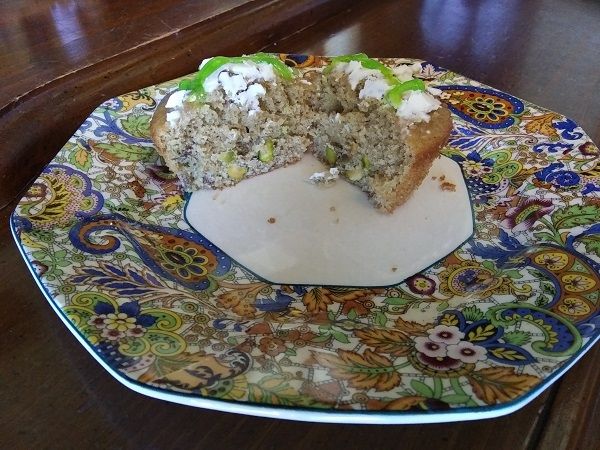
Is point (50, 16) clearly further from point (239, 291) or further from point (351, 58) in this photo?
point (239, 291)

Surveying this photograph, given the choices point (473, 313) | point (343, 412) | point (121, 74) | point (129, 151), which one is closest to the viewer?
point (343, 412)

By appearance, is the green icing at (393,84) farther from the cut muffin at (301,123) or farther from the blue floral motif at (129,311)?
the blue floral motif at (129,311)

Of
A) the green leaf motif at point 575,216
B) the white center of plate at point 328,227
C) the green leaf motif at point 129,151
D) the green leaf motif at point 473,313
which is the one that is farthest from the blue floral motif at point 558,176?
the green leaf motif at point 129,151

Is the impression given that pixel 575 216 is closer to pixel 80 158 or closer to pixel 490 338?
pixel 490 338

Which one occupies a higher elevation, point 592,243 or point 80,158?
point 80,158

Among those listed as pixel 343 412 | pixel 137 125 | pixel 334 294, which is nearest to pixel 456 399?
pixel 343 412

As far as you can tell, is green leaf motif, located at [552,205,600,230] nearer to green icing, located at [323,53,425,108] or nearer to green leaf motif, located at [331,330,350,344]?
green icing, located at [323,53,425,108]

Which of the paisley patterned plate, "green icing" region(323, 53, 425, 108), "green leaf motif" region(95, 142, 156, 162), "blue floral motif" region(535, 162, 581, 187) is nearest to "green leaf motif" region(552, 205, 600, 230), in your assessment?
the paisley patterned plate

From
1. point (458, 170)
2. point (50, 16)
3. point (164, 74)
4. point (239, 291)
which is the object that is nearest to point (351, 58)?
point (458, 170)
